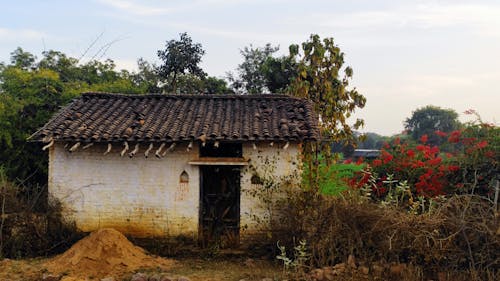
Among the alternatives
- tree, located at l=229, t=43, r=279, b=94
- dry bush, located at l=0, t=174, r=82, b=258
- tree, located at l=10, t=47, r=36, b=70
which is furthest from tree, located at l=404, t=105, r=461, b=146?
dry bush, located at l=0, t=174, r=82, b=258

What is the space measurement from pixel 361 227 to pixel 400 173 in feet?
21.8

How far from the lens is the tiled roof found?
989 centimetres

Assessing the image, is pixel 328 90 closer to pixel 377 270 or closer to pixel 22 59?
pixel 377 270

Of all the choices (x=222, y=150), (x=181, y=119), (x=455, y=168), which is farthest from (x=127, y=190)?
(x=455, y=168)

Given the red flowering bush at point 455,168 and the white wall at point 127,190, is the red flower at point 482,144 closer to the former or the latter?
the red flowering bush at point 455,168

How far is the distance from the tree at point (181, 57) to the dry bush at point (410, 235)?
649 inches

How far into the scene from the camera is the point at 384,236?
27.7 feet

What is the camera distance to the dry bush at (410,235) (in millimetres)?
7965

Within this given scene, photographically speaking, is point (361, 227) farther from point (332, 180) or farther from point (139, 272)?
point (332, 180)

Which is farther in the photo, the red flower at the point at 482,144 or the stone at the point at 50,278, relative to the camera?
the red flower at the point at 482,144

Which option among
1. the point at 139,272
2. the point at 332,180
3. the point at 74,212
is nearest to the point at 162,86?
the point at 332,180

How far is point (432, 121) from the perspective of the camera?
2023 inches

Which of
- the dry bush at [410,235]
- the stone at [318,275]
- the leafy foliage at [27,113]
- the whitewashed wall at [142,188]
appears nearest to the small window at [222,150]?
the whitewashed wall at [142,188]

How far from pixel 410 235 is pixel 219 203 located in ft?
14.4
